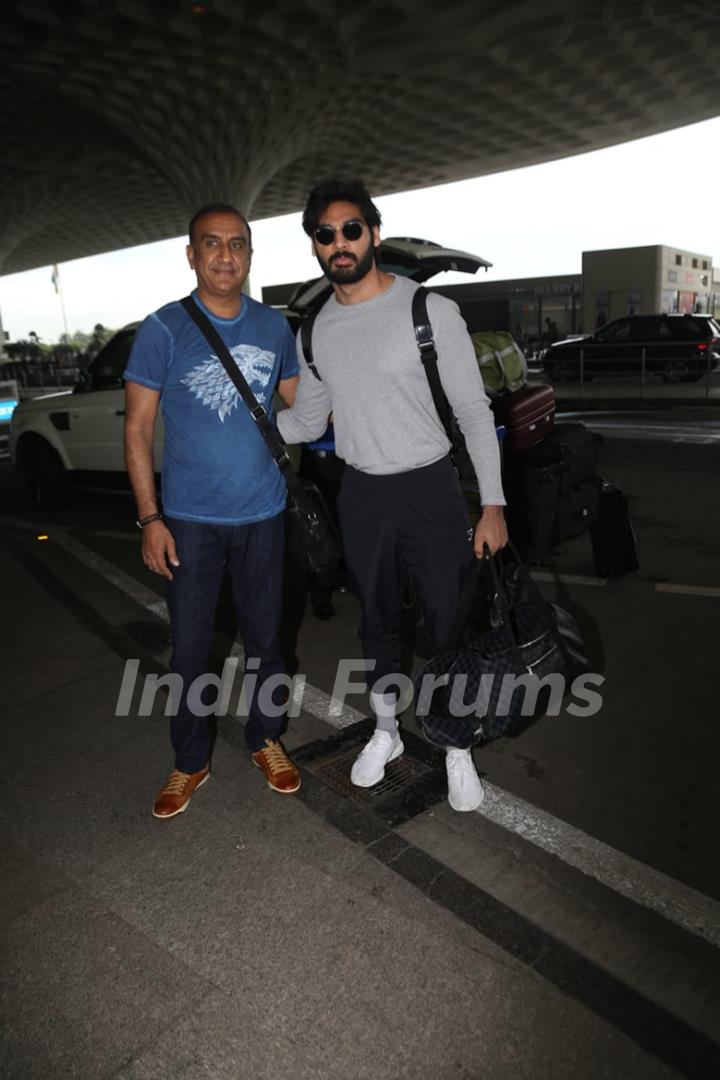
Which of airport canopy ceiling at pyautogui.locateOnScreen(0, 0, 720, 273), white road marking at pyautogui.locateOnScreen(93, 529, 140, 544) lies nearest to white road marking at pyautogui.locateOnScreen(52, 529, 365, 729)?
white road marking at pyautogui.locateOnScreen(93, 529, 140, 544)

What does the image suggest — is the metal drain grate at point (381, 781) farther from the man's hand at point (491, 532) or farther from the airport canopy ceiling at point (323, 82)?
the airport canopy ceiling at point (323, 82)

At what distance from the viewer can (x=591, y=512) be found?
5.25m

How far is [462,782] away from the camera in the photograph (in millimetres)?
2789

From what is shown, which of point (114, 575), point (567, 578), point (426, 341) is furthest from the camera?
point (114, 575)

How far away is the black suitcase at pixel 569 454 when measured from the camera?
485 centimetres

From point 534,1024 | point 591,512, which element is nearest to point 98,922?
point 534,1024

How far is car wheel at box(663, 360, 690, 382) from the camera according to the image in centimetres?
1888

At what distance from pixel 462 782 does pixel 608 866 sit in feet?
1.88

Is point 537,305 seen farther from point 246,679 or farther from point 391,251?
point 246,679

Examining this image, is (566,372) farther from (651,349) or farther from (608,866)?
(608,866)

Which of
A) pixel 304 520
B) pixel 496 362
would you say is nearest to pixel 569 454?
pixel 496 362

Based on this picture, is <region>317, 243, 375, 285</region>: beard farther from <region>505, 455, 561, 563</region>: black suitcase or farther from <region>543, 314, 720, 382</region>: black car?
<region>543, 314, 720, 382</region>: black car

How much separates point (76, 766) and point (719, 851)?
8.37 ft

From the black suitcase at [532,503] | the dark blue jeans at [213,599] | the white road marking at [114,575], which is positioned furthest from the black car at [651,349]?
the dark blue jeans at [213,599]
